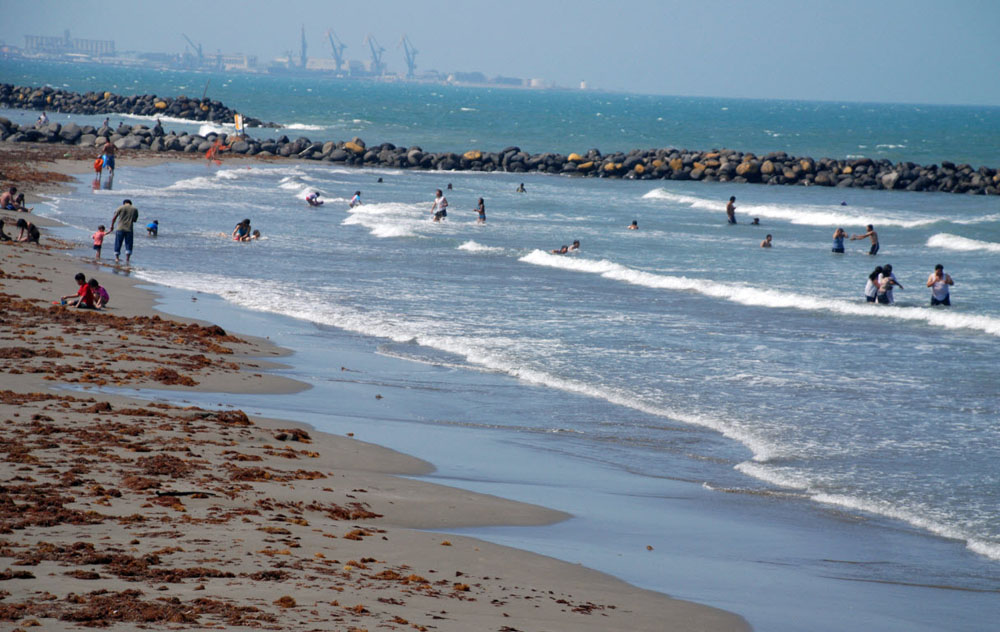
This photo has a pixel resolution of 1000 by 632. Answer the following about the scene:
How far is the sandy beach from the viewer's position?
225 inches

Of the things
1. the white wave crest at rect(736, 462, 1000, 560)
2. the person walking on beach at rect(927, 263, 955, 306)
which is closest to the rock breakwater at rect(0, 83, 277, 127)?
the person walking on beach at rect(927, 263, 955, 306)

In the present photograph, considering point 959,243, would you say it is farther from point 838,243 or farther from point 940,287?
point 940,287

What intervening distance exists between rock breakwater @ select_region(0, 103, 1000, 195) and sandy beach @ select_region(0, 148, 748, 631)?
174 feet

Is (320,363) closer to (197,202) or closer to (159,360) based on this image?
(159,360)

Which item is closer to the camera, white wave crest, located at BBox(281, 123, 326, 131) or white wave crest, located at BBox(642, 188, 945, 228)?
white wave crest, located at BBox(642, 188, 945, 228)

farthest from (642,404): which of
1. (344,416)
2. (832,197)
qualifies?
(832,197)

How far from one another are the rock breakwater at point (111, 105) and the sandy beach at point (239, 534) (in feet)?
282

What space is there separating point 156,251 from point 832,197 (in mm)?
40014

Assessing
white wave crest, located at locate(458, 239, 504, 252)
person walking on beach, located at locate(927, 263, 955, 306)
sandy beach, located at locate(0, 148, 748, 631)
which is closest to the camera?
sandy beach, located at locate(0, 148, 748, 631)

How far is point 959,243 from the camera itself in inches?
1475

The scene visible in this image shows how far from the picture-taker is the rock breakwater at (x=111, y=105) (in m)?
93.8

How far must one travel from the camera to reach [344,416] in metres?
11.9

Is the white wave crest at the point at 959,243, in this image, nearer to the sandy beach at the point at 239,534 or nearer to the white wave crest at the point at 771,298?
the white wave crest at the point at 771,298

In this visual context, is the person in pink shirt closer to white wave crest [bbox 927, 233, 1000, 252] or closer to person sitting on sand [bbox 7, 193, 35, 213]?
person sitting on sand [bbox 7, 193, 35, 213]
